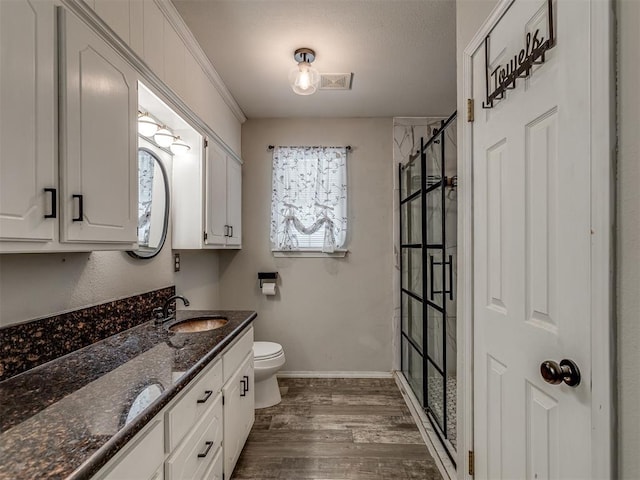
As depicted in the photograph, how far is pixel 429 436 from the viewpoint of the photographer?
2113 millimetres

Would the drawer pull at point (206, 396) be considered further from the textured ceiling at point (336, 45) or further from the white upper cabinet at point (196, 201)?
the textured ceiling at point (336, 45)

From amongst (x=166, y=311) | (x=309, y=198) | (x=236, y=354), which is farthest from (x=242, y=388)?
(x=309, y=198)

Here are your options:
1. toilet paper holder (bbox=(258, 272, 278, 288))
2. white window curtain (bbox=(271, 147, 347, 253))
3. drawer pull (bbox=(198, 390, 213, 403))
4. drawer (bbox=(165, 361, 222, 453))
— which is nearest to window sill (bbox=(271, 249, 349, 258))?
white window curtain (bbox=(271, 147, 347, 253))

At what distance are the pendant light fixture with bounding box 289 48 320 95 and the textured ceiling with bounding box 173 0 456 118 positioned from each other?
4cm

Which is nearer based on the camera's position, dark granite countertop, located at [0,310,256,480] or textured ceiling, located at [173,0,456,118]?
dark granite countertop, located at [0,310,256,480]

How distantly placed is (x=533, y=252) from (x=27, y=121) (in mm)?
1533

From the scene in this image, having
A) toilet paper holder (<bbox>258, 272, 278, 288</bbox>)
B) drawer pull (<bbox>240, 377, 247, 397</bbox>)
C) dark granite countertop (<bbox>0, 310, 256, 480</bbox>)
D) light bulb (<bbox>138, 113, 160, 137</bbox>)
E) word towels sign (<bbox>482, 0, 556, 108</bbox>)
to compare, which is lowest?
drawer pull (<bbox>240, 377, 247, 397</bbox>)

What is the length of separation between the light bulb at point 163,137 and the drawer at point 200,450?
150 centimetres

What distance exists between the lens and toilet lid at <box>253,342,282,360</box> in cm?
250

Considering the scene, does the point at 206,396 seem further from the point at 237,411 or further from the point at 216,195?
the point at 216,195

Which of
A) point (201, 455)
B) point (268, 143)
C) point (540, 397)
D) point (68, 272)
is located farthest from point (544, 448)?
point (268, 143)

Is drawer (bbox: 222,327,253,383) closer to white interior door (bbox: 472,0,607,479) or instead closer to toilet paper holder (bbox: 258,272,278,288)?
toilet paper holder (bbox: 258,272,278,288)
